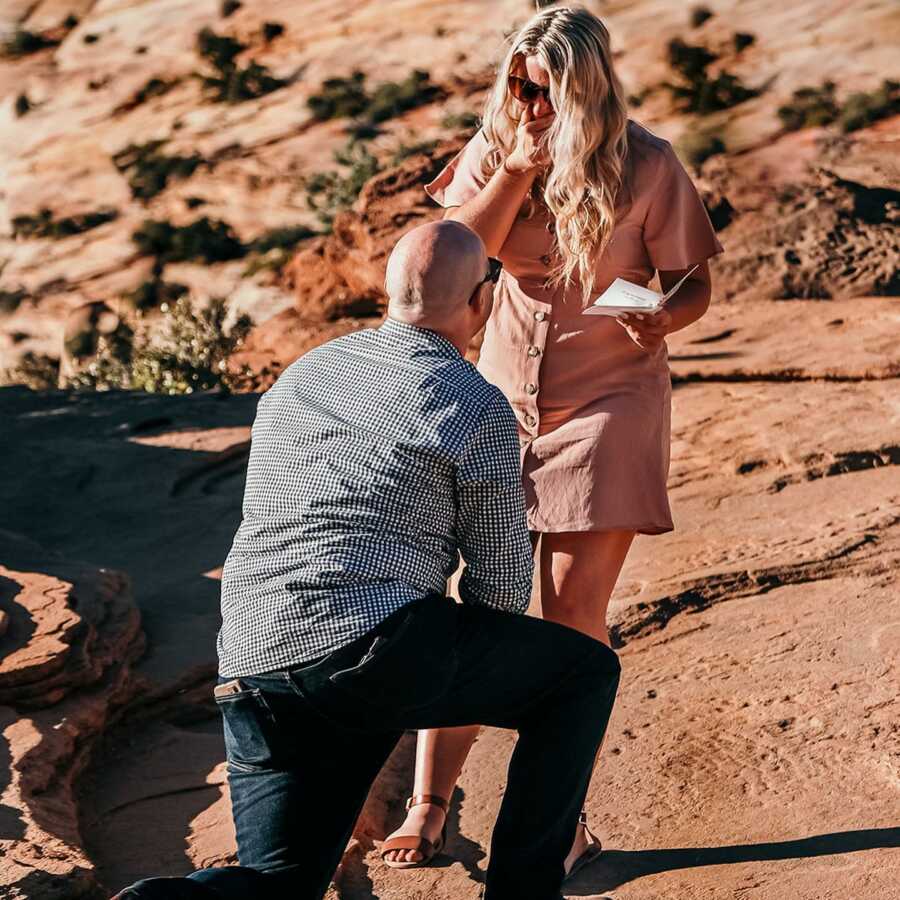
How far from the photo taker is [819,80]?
23.6 metres

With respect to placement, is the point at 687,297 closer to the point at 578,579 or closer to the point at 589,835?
the point at 578,579

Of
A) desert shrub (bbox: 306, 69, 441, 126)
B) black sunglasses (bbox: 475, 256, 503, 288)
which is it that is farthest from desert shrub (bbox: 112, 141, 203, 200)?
black sunglasses (bbox: 475, 256, 503, 288)

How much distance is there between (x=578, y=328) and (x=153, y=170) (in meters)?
25.5

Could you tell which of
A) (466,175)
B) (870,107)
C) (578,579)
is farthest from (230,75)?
(578,579)

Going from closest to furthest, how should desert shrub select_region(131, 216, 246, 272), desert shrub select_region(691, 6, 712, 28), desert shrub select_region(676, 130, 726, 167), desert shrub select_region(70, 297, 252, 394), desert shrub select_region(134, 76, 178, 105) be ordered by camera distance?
desert shrub select_region(70, 297, 252, 394) < desert shrub select_region(676, 130, 726, 167) < desert shrub select_region(131, 216, 246, 272) < desert shrub select_region(691, 6, 712, 28) < desert shrub select_region(134, 76, 178, 105)

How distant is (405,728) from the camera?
2449 mm

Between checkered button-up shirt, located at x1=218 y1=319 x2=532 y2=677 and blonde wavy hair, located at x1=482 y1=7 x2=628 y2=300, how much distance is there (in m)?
0.69

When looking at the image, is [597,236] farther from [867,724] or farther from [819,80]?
[819,80]

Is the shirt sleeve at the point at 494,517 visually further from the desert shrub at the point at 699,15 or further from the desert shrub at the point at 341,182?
the desert shrub at the point at 699,15

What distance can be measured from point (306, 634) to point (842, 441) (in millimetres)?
3676

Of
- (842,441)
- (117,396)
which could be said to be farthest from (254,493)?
(117,396)

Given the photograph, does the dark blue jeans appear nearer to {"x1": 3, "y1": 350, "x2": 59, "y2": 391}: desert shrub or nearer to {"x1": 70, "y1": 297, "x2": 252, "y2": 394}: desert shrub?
{"x1": 70, "y1": 297, "x2": 252, "y2": 394}: desert shrub

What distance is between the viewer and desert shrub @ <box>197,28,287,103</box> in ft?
97.5

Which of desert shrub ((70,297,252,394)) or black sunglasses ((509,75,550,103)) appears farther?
desert shrub ((70,297,252,394))
